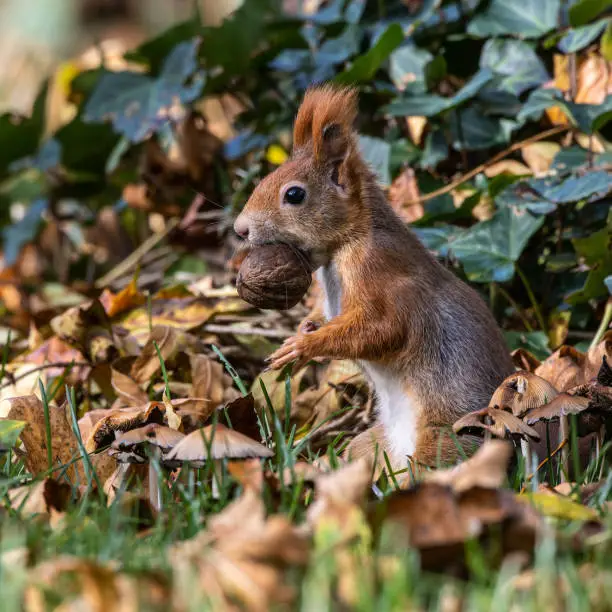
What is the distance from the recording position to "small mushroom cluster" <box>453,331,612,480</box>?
7.46 ft

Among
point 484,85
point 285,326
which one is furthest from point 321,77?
point 285,326

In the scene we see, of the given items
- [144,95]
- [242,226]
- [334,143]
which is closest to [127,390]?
[242,226]

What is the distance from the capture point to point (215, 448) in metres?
1.94

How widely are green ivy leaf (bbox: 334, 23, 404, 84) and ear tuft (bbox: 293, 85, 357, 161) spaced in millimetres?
771

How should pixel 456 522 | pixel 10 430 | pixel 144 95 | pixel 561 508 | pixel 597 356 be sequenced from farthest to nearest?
pixel 144 95 < pixel 597 356 < pixel 10 430 < pixel 561 508 < pixel 456 522

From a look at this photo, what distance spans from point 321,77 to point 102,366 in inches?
60.6

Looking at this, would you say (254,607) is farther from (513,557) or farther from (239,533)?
(513,557)

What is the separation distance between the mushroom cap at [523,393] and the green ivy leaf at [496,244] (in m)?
0.91

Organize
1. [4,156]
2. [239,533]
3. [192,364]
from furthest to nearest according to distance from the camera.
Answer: [4,156], [192,364], [239,533]

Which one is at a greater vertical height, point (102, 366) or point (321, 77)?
point (321, 77)

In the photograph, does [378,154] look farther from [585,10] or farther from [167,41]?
[167,41]

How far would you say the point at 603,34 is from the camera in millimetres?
3609

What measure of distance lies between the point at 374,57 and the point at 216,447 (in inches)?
87.7

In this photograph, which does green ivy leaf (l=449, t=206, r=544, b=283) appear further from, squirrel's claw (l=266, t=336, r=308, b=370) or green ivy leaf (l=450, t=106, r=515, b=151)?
squirrel's claw (l=266, t=336, r=308, b=370)
